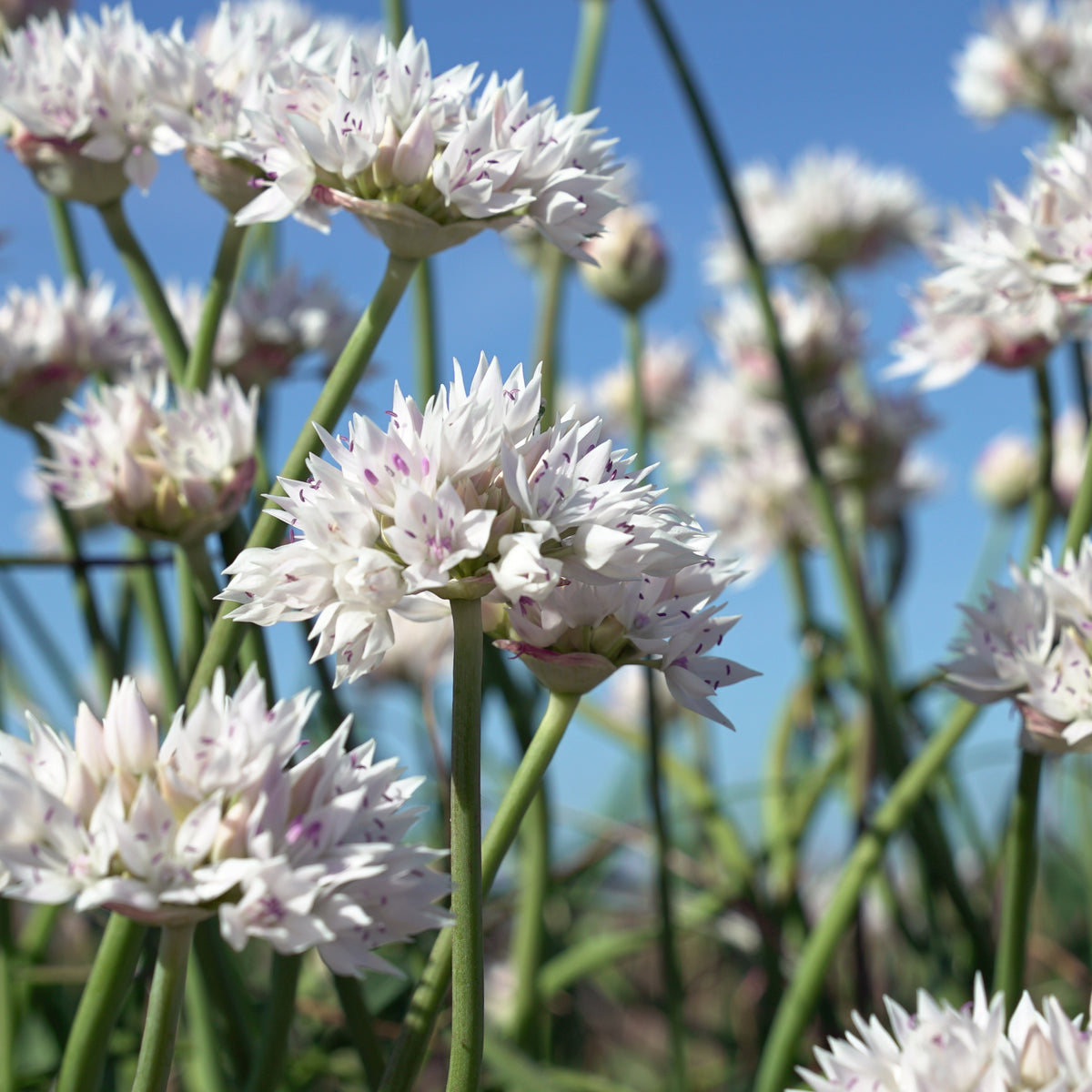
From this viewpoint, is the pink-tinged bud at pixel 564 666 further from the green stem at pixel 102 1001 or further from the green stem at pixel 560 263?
the green stem at pixel 560 263

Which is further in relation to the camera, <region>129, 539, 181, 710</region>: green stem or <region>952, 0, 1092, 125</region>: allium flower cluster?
<region>952, 0, 1092, 125</region>: allium flower cluster

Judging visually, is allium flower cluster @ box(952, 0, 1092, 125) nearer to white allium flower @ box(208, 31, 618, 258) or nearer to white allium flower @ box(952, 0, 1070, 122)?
white allium flower @ box(952, 0, 1070, 122)

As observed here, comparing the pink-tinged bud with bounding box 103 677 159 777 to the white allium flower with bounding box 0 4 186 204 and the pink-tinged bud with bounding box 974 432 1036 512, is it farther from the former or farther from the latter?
the pink-tinged bud with bounding box 974 432 1036 512

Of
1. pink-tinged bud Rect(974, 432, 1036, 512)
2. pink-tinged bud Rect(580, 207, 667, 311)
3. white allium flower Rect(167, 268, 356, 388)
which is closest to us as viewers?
white allium flower Rect(167, 268, 356, 388)

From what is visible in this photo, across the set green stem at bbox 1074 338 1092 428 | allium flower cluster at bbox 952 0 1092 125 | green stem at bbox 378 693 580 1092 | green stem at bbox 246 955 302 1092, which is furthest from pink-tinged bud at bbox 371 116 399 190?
allium flower cluster at bbox 952 0 1092 125

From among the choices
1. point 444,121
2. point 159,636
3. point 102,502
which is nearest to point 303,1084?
point 159,636

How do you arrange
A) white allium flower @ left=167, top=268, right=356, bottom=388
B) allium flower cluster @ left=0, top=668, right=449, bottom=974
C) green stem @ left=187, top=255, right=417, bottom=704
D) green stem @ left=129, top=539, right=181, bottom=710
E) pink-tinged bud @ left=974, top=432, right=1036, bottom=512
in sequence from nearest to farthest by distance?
allium flower cluster @ left=0, top=668, right=449, bottom=974
green stem @ left=187, top=255, right=417, bottom=704
green stem @ left=129, top=539, right=181, bottom=710
white allium flower @ left=167, top=268, right=356, bottom=388
pink-tinged bud @ left=974, top=432, right=1036, bottom=512

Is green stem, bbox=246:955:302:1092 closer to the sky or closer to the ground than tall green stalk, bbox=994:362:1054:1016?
closer to the ground

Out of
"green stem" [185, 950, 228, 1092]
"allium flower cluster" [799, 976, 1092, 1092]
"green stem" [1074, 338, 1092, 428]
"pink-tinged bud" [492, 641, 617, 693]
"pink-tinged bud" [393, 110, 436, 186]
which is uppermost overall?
"green stem" [1074, 338, 1092, 428]
